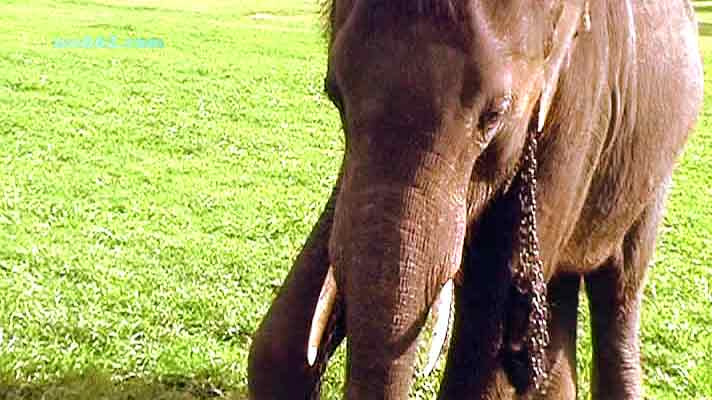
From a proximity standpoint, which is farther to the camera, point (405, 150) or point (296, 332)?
point (296, 332)

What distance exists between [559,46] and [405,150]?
1.51ft

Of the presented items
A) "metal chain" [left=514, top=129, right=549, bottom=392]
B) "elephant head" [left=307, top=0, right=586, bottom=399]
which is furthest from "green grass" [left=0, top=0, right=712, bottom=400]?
"elephant head" [left=307, top=0, right=586, bottom=399]

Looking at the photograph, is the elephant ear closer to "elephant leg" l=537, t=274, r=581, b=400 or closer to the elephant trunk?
the elephant trunk

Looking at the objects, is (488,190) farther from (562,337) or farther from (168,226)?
(168,226)

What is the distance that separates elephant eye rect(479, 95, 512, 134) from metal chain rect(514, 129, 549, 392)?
25 cm

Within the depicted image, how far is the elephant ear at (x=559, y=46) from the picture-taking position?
6.64 ft

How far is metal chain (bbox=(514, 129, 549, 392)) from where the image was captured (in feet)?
6.97

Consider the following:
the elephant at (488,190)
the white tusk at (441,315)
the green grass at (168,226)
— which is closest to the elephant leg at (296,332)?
the elephant at (488,190)

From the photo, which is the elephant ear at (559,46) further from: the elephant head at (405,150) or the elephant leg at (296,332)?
the elephant leg at (296,332)

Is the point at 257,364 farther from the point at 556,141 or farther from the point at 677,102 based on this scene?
the point at 677,102

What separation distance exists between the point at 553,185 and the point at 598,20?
0.38 meters

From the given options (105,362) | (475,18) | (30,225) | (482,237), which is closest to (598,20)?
(482,237)

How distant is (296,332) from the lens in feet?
8.52

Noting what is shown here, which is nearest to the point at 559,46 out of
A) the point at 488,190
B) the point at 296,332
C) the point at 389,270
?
the point at 488,190
